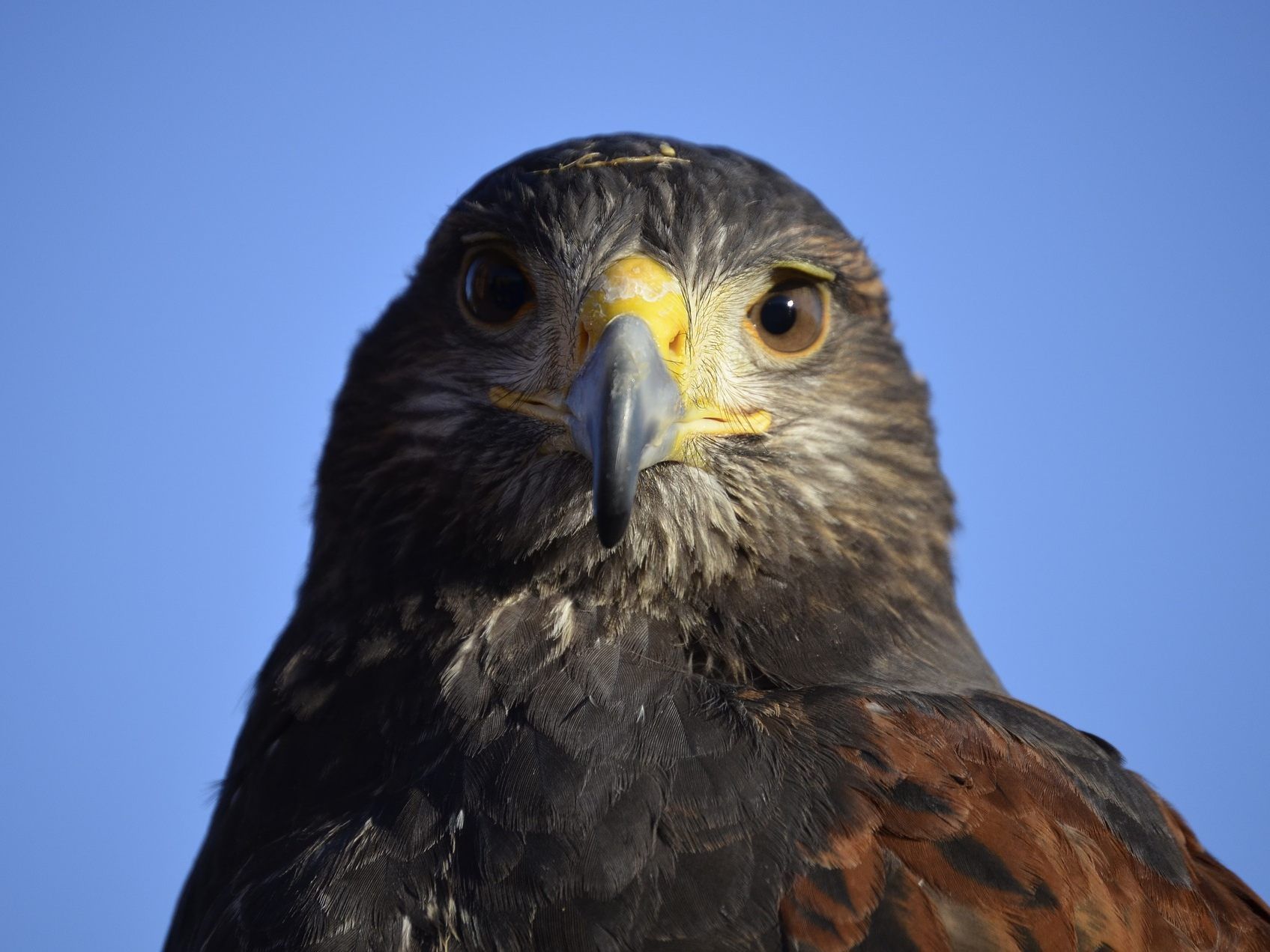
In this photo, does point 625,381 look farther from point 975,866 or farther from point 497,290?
point 975,866

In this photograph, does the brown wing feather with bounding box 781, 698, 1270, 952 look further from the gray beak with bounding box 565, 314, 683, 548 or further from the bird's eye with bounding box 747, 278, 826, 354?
the bird's eye with bounding box 747, 278, 826, 354

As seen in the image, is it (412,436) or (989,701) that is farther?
(412,436)

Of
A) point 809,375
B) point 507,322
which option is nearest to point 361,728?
point 507,322

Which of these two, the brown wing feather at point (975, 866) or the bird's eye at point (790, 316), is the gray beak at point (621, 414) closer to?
the bird's eye at point (790, 316)

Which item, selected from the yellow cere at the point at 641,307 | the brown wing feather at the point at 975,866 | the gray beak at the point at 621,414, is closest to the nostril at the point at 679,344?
the yellow cere at the point at 641,307

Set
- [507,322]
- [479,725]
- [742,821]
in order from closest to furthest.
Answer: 1. [742,821]
2. [479,725]
3. [507,322]

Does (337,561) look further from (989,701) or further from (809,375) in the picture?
(989,701)

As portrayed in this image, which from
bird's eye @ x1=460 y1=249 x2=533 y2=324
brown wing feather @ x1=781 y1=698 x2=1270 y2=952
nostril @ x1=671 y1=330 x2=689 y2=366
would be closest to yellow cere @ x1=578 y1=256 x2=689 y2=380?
nostril @ x1=671 y1=330 x2=689 y2=366

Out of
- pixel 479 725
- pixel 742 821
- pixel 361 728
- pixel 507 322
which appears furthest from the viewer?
pixel 507 322
